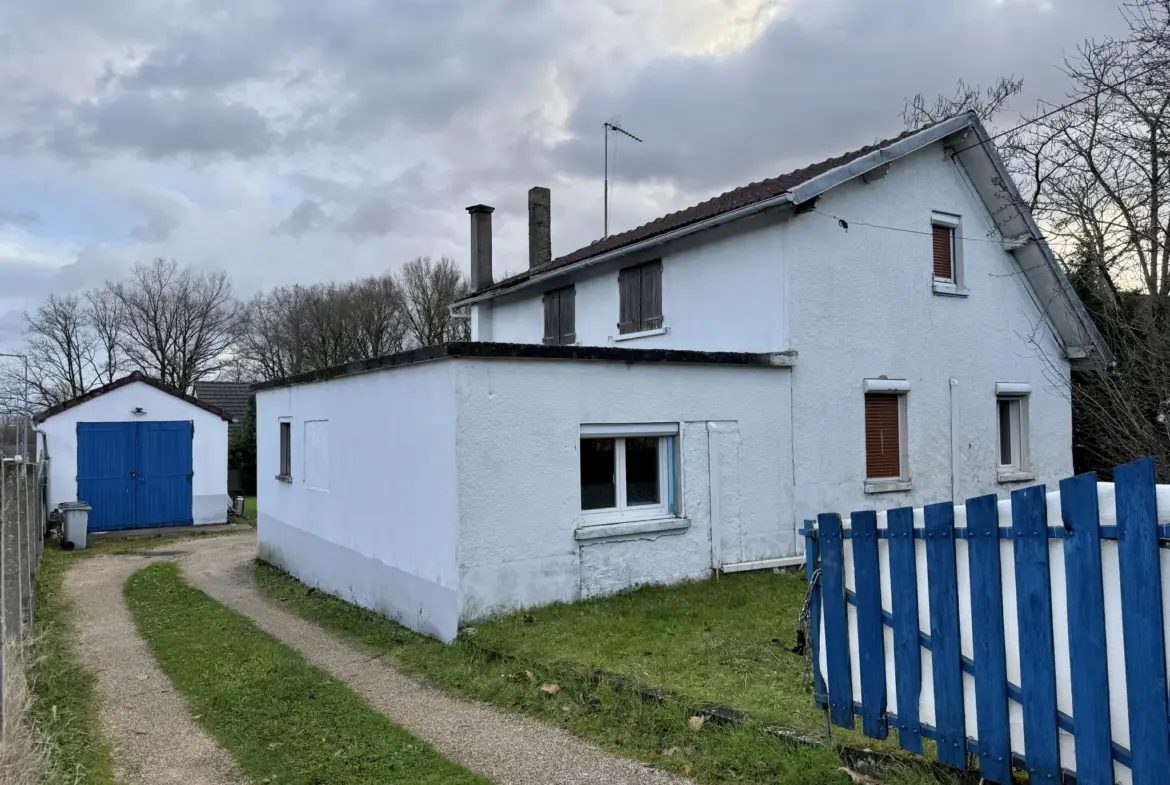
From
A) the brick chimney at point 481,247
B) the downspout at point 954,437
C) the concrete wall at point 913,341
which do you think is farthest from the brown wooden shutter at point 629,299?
the brick chimney at point 481,247

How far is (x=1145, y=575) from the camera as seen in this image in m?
3.08

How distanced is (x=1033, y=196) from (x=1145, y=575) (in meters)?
13.2

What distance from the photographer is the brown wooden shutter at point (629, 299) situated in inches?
539

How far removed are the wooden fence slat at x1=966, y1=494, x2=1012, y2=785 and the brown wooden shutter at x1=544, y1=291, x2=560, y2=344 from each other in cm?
1272

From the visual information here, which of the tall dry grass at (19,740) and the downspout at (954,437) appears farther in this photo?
the downspout at (954,437)

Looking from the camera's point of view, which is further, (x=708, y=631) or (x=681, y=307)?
(x=681, y=307)

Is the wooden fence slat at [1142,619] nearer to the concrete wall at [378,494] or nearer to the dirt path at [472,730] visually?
the dirt path at [472,730]

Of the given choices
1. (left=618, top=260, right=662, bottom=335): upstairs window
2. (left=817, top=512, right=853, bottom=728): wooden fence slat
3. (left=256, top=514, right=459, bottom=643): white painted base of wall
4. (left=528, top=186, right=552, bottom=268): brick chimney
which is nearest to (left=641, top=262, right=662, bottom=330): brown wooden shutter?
(left=618, top=260, right=662, bottom=335): upstairs window

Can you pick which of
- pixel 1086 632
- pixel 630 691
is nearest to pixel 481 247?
pixel 630 691

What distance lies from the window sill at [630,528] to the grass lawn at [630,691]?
0.68m

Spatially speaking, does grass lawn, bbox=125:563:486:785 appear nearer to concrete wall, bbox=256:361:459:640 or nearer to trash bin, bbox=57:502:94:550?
concrete wall, bbox=256:361:459:640

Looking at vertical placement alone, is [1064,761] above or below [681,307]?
below

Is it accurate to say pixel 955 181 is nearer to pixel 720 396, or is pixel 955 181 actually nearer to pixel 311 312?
pixel 720 396

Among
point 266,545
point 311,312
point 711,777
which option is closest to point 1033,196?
point 711,777
